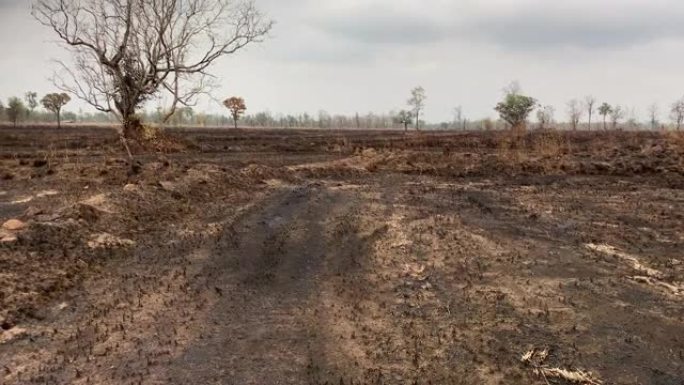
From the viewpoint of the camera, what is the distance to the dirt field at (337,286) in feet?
14.6

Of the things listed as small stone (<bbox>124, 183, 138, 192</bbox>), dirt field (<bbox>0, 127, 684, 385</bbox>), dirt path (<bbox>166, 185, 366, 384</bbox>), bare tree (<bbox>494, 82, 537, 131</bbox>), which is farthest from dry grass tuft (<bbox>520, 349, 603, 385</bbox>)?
bare tree (<bbox>494, 82, 537, 131</bbox>)

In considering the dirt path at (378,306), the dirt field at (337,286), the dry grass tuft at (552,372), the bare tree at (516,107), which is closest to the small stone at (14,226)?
the dirt field at (337,286)

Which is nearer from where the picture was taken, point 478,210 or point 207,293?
point 207,293

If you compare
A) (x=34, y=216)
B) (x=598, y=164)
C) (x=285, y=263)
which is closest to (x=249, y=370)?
(x=285, y=263)

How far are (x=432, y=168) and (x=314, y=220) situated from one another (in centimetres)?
817

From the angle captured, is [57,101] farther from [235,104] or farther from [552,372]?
[552,372]

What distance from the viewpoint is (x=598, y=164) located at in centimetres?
1602

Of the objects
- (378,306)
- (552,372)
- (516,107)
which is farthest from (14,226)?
(516,107)

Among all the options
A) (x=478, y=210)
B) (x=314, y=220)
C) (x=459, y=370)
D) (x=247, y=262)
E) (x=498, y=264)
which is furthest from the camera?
(x=478, y=210)

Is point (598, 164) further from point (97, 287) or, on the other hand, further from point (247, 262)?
point (97, 287)

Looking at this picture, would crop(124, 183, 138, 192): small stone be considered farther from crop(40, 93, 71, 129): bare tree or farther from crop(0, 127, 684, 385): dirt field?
crop(40, 93, 71, 129): bare tree

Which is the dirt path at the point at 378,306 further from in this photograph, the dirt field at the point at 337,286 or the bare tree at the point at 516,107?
the bare tree at the point at 516,107

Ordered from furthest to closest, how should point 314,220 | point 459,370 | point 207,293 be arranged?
point 314,220, point 207,293, point 459,370

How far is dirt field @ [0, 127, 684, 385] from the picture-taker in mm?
4457
